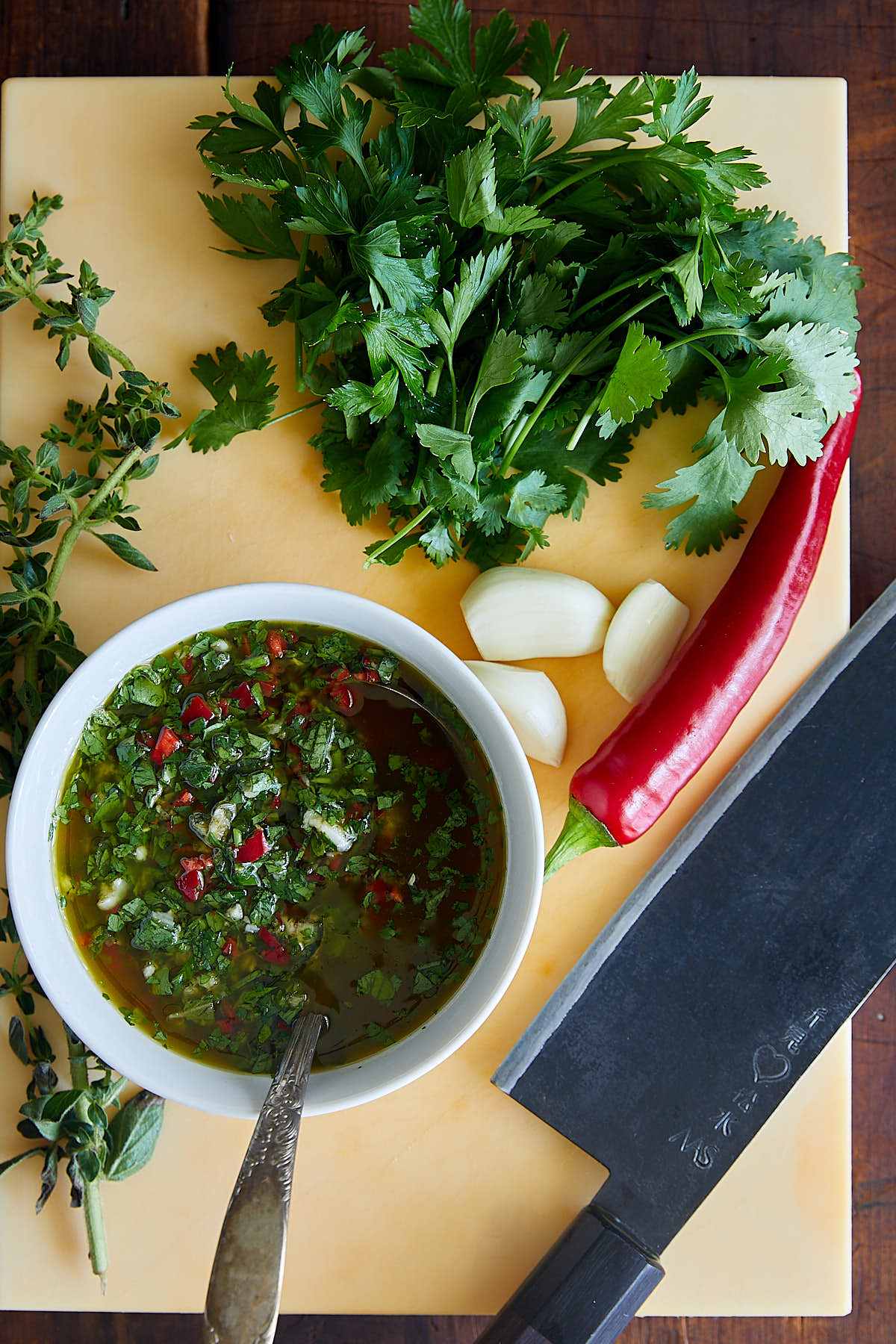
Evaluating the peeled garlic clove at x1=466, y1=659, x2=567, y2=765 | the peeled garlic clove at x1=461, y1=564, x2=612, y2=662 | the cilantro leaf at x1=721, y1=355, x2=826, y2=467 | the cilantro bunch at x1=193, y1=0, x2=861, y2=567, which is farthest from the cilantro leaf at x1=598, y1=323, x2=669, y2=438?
the peeled garlic clove at x1=466, y1=659, x2=567, y2=765

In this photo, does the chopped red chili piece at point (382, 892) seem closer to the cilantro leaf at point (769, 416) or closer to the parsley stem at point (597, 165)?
the cilantro leaf at point (769, 416)

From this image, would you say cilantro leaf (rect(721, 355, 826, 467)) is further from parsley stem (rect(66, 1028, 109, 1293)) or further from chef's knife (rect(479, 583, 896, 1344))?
parsley stem (rect(66, 1028, 109, 1293))

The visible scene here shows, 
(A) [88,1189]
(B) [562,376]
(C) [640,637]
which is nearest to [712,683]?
(C) [640,637]

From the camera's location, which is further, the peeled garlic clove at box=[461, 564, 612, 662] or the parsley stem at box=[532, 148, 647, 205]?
the peeled garlic clove at box=[461, 564, 612, 662]

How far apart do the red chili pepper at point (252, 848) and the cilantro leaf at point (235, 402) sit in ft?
1.85

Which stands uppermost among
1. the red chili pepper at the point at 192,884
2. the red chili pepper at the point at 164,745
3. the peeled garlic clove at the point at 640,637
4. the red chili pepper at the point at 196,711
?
the peeled garlic clove at the point at 640,637

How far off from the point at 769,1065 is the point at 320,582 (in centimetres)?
95

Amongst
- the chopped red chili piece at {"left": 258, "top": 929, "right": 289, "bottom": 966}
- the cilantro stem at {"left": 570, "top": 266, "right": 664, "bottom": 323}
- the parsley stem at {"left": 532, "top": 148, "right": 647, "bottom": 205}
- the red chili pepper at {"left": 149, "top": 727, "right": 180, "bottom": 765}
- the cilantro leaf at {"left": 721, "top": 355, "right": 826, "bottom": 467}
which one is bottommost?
the chopped red chili piece at {"left": 258, "top": 929, "right": 289, "bottom": 966}

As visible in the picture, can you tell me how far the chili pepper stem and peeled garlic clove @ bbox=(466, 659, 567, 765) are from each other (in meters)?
0.10

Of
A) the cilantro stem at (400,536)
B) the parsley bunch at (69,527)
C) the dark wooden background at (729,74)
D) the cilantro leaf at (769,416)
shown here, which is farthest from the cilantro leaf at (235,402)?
the cilantro leaf at (769,416)

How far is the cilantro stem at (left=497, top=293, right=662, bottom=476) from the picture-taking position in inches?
50.9

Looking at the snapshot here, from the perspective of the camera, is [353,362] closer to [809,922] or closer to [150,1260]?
[809,922]

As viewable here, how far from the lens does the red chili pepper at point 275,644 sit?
130cm

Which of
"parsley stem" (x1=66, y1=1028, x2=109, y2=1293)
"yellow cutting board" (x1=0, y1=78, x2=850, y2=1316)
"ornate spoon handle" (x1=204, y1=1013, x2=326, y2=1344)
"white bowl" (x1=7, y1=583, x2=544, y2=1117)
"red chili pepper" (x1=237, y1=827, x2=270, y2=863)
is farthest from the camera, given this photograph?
"yellow cutting board" (x1=0, y1=78, x2=850, y2=1316)
